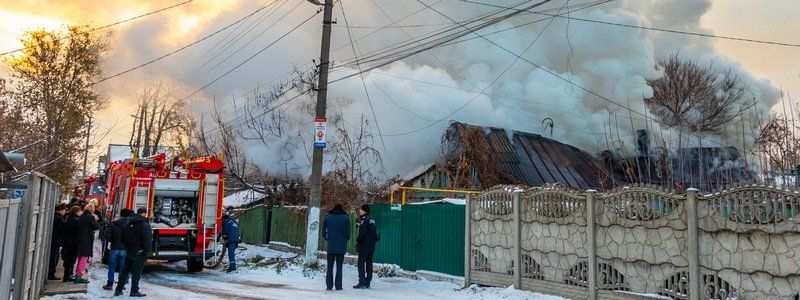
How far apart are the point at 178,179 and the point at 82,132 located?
11389 millimetres

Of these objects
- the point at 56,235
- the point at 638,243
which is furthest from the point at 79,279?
the point at 638,243

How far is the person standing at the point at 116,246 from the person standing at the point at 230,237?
3.16 metres

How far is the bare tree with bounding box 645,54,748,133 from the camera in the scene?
2743 cm

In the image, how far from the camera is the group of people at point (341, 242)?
34.0ft

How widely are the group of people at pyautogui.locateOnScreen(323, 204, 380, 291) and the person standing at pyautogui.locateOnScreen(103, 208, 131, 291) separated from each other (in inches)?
131

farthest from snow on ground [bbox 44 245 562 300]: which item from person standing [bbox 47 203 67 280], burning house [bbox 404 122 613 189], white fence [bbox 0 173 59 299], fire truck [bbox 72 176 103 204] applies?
burning house [bbox 404 122 613 189]

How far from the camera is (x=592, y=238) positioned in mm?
8750

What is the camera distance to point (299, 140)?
66.0ft

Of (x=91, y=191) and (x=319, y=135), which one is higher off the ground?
(x=319, y=135)

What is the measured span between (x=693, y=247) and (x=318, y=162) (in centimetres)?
840

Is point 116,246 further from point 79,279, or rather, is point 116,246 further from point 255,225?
point 255,225

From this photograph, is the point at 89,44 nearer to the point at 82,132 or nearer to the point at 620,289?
the point at 82,132

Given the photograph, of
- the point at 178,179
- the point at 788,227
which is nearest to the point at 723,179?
the point at 788,227

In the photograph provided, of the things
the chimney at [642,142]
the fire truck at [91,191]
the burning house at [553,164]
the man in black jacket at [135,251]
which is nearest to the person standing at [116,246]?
the man in black jacket at [135,251]
